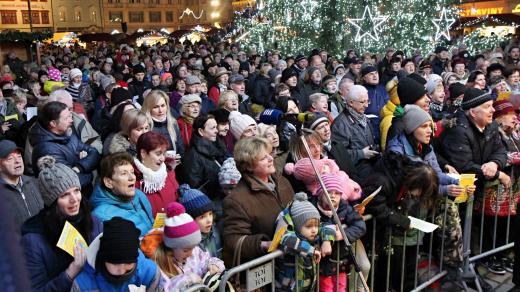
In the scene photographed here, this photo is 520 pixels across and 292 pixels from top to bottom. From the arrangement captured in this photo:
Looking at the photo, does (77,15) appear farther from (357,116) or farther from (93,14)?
(357,116)

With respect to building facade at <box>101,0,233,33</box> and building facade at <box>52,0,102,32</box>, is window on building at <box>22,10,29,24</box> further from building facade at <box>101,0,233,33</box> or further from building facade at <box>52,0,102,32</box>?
building facade at <box>101,0,233,33</box>

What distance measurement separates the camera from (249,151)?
13.6ft

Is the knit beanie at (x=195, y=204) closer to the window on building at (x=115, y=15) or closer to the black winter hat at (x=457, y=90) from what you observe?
the black winter hat at (x=457, y=90)

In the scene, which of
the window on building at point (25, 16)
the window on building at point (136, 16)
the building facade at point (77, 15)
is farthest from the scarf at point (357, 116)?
the window on building at point (136, 16)

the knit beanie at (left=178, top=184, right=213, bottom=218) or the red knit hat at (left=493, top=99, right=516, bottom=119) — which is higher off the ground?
the red knit hat at (left=493, top=99, right=516, bottom=119)

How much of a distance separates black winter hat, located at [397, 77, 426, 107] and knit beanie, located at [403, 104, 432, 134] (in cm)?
112

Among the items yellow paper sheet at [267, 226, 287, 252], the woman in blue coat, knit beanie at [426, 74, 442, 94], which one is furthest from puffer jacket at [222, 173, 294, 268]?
knit beanie at [426, 74, 442, 94]

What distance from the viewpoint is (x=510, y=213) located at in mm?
5609

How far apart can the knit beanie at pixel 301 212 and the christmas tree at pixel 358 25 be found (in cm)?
1792

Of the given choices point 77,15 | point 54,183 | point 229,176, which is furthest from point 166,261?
point 77,15

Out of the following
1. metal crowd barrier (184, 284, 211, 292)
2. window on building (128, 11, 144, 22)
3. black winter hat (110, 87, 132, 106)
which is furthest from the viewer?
window on building (128, 11, 144, 22)

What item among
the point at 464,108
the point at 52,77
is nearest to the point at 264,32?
the point at 52,77

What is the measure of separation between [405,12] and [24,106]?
1605 centimetres

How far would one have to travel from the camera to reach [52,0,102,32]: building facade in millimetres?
70688
